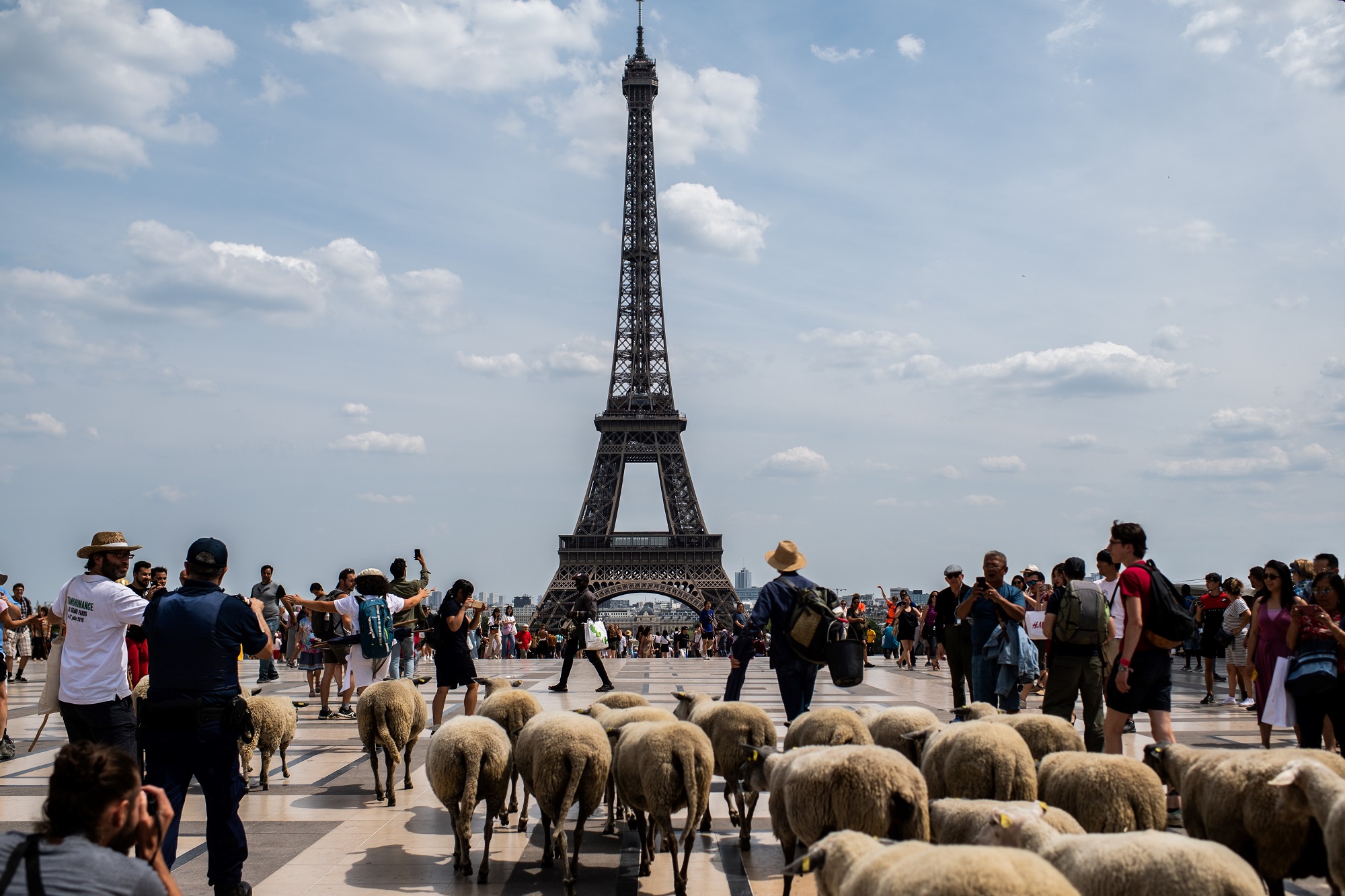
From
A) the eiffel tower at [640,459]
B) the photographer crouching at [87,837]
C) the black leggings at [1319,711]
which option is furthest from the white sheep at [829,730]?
the eiffel tower at [640,459]

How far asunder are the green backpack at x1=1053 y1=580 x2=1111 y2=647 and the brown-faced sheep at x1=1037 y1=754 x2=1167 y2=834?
8.39 feet

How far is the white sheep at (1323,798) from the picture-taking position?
4.14 metres

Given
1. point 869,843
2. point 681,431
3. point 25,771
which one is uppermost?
point 681,431

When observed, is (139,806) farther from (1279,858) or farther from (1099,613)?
(1099,613)

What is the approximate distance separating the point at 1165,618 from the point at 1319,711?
1.76 metres

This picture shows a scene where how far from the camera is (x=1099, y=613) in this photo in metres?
7.65

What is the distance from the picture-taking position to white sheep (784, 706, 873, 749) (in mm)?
6277

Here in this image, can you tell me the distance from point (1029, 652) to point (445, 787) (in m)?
6.71

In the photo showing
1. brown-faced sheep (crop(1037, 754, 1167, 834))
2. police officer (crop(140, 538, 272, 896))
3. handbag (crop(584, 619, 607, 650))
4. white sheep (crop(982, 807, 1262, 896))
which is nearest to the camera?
white sheep (crop(982, 807, 1262, 896))

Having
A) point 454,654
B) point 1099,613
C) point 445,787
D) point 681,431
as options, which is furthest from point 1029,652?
point 681,431

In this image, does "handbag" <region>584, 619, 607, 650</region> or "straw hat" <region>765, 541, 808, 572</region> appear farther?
"handbag" <region>584, 619, 607, 650</region>

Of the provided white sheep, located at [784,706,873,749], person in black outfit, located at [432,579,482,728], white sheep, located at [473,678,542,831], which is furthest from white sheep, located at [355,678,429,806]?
white sheep, located at [784,706,873,749]

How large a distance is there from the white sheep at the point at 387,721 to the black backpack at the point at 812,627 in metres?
3.02

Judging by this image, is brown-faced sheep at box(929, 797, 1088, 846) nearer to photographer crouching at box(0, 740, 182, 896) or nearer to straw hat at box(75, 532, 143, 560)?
photographer crouching at box(0, 740, 182, 896)
